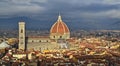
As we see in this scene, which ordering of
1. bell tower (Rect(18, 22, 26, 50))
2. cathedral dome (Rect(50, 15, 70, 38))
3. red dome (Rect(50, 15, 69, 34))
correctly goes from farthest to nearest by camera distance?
1. red dome (Rect(50, 15, 69, 34))
2. cathedral dome (Rect(50, 15, 70, 38))
3. bell tower (Rect(18, 22, 26, 50))

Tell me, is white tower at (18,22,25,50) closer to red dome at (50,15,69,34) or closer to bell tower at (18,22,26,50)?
bell tower at (18,22,26,50)

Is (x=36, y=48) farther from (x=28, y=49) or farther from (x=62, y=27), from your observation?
(x=62, y=27)

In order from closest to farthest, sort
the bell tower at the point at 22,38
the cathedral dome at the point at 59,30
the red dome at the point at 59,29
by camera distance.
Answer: the bell tower at the point at 22,38 → the cathedral dome at the point at 59,30 → the red dome at the point at 59,29

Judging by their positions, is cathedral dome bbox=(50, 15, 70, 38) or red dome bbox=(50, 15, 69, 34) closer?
cathedral dome bbox=(50, 15, 70, 38)

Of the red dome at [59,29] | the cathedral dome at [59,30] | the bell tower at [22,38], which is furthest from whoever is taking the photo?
the red dome at [59,29]

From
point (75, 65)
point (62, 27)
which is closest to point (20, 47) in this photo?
point (62, 27)

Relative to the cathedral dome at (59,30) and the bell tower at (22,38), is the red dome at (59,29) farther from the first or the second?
the bell tower at (22,38)

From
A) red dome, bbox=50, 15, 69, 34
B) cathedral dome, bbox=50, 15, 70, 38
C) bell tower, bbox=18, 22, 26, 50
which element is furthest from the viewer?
red dome, bbox=50, 15, 69, 34

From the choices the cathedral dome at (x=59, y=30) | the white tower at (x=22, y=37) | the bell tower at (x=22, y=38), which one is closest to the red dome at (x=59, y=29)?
the cathedral dome at (x=59, y=30)

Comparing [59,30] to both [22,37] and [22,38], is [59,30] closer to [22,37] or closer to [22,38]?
[22,37]

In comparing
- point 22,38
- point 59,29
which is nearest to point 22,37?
point 22,38

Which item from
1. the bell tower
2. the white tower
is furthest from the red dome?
the bell tower
